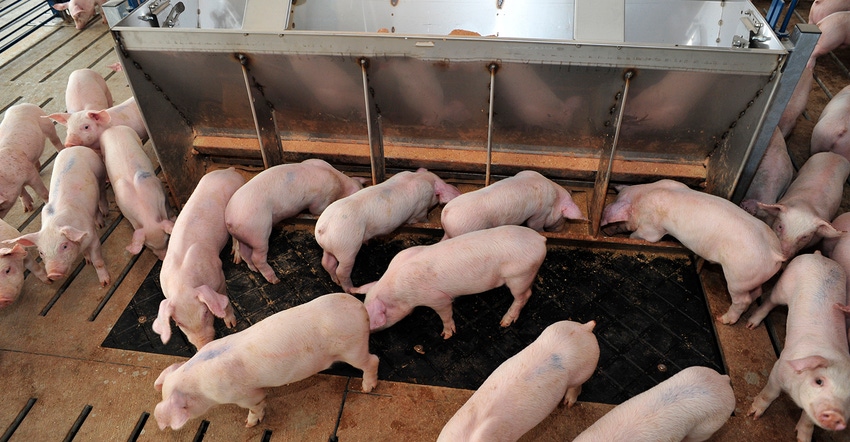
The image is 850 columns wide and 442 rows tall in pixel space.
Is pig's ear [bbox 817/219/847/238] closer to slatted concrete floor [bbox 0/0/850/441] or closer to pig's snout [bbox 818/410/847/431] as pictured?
slatted concrete floor [bbox 0/0/850/441]

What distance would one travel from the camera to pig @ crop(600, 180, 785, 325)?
361 centimetres

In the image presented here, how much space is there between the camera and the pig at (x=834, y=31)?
20.3 ft

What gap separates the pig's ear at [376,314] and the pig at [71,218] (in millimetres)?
2258

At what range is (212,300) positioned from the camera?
3465mm

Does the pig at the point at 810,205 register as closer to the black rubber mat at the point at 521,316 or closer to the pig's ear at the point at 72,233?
the black rubber mat at the point at 521,316

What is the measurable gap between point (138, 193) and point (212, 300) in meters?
1.44

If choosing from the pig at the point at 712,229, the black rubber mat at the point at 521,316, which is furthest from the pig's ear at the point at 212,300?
the pig at the point at 712,229

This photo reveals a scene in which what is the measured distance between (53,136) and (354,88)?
129 inches

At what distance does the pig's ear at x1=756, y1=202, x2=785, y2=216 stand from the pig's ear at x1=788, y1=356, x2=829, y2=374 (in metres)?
1.33

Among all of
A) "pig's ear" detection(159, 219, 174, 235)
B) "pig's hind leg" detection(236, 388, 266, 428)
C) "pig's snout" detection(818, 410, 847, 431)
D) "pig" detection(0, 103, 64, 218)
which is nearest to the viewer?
"pig's snout" detection(818, 410, 847, 431)

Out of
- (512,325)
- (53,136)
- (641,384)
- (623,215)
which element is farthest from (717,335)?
(53,136)

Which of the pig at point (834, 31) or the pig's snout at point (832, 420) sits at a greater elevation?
the pig at point (834, 31)

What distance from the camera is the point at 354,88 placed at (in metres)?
4.30

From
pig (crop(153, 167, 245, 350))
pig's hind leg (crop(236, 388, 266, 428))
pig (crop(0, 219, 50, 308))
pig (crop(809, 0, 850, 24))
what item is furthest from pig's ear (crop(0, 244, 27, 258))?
pig (crop(809, 0, 850, 24))
